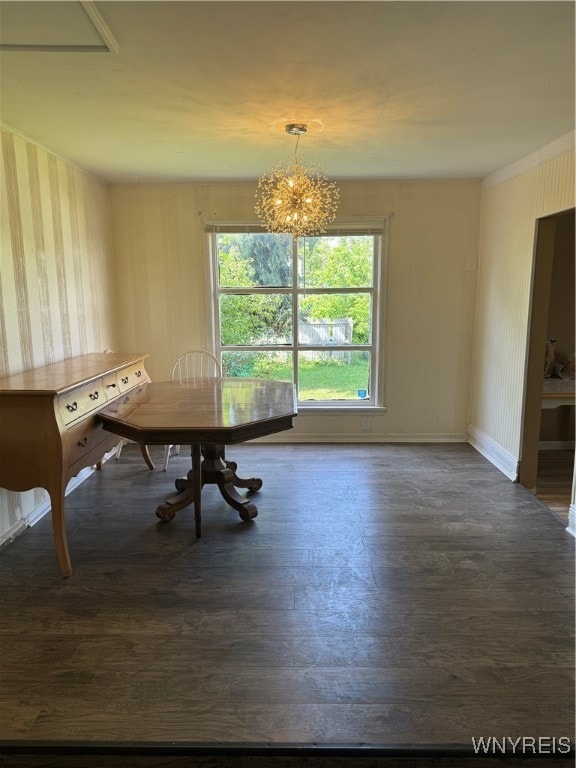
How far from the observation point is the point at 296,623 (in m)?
2.02

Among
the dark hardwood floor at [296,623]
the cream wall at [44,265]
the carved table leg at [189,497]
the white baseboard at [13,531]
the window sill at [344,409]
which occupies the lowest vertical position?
the dark hardwood floor at [296,623]

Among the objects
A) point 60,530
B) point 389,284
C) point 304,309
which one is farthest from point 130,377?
point 389,284

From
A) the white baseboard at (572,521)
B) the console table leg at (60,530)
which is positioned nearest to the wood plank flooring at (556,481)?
the white baseboard at (572,521)

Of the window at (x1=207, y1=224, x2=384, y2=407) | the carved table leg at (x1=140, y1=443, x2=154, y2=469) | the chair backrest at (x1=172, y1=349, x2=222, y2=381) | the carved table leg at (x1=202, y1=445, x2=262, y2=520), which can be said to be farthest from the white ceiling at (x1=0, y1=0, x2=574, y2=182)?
the carved table leg at (x1=140, y1=443, x2=154, y2=469)

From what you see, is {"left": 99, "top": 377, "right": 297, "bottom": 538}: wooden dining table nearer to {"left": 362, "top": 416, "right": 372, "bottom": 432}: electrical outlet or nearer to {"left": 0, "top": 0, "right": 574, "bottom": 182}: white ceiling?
{"left": 362, "top": 416, "right": 372, "bottom": 432}: electrical outlet

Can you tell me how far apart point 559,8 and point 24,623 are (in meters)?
3.12

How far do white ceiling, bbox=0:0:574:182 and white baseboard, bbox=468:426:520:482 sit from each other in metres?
2.24

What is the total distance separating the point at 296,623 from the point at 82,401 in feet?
5.16

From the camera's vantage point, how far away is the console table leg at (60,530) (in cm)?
229

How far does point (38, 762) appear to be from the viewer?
4.83ft

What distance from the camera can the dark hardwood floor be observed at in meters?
1.57

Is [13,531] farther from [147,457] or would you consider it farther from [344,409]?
[344,409]

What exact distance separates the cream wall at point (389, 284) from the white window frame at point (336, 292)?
0.07 meters

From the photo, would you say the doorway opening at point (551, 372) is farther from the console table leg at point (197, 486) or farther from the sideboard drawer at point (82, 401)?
the sideboard drawer at point (82, 401)
